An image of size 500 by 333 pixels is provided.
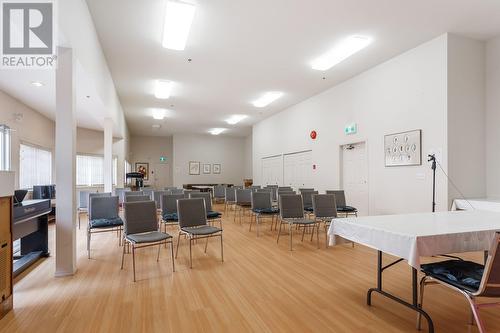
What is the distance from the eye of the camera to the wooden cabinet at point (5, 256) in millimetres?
2723

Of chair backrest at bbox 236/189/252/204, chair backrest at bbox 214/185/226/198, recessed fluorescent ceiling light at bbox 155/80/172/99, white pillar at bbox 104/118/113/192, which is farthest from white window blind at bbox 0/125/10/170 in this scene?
chair backrest at bbox 214/185/226/198

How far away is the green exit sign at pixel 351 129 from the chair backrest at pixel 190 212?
15.7 feet

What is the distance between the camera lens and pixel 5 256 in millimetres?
2797

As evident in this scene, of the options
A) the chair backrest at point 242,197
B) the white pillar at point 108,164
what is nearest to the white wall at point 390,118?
the chair backrest at point 242,197

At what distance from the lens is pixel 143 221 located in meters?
4.05

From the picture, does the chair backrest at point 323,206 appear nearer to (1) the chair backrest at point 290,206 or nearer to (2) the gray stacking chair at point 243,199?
(1) the chair backrest at point 290,206

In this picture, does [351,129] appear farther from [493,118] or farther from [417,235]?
[417,235]

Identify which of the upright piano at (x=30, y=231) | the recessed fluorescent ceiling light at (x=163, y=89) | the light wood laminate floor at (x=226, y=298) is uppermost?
the recessed fluorescent ceiling light at (x=163, y=89)

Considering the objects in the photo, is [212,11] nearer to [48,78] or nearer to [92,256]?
[48,78]

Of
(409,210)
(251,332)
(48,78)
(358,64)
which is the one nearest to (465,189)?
(409,210)

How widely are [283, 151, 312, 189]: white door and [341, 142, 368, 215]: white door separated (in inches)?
68.5

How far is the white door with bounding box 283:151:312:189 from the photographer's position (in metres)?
9.79

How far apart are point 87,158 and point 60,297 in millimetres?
10250

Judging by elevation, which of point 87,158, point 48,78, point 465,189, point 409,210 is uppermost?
point 48,78
